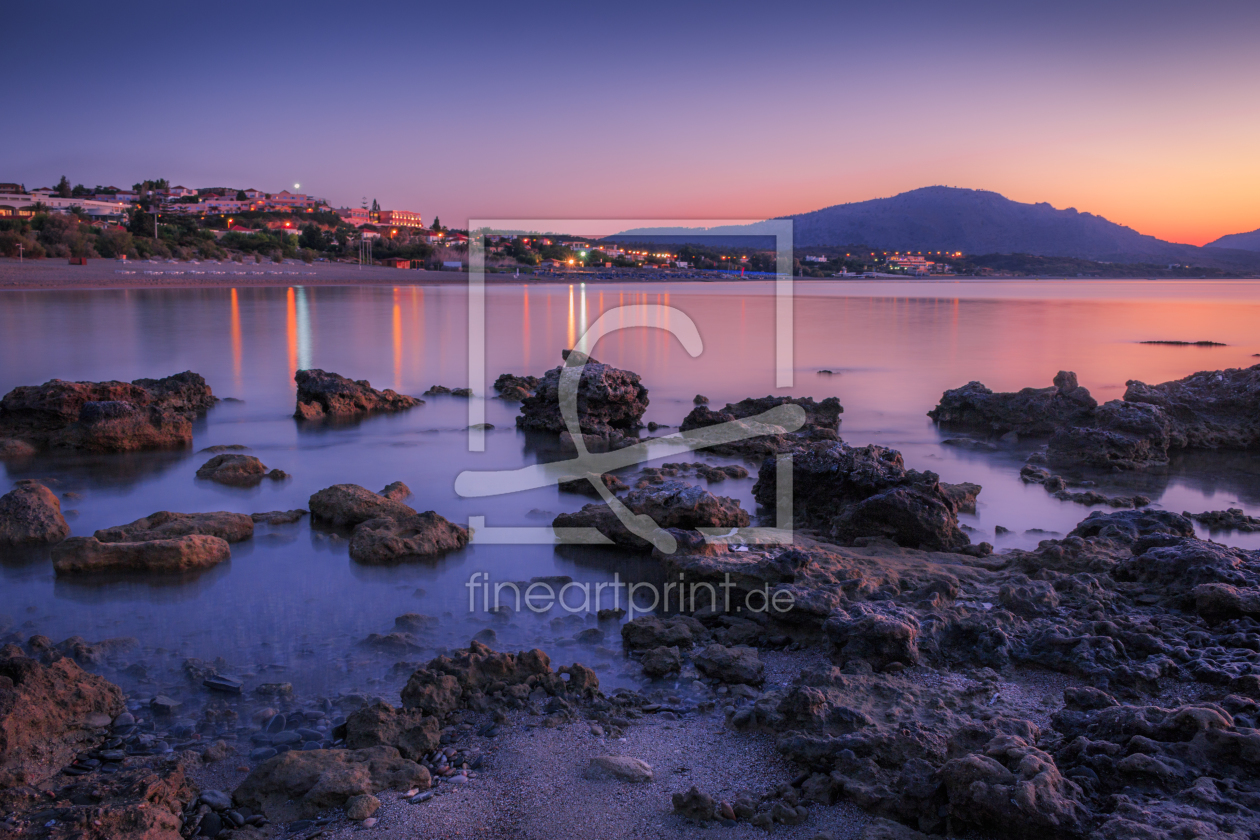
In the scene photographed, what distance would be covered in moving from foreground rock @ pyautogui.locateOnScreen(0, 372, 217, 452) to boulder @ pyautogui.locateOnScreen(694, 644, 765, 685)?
8.02 metres

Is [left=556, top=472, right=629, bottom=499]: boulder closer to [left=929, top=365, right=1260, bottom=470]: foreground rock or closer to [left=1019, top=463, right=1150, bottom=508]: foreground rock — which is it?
[left=1019, top=463, right=1150, bottom=508]: foreground rock

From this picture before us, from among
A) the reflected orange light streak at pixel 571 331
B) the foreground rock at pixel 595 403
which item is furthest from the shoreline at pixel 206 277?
the foreground rock at pixel 595 403

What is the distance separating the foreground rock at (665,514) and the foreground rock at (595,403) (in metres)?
4.00

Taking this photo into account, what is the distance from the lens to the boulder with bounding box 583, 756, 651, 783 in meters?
3.45

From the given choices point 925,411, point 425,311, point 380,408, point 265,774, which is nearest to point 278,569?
point 265,774

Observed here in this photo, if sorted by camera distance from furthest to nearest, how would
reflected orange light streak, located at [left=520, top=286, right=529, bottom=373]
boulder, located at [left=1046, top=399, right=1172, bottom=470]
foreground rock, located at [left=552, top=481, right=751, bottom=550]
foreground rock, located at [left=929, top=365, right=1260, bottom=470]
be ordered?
reflected orange light streak, located at [left=520, top=286, right=529, bottom=373] → foreground rock, located at [left=929, top=365, right=1260, bottom=470] → boulder, located at [left=1046, top=399, right=1172, bottom=470] → foreground rock, located at [left=552, top=481, right=751, bottom=550]

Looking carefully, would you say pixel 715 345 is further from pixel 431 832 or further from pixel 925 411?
pixel 431 832

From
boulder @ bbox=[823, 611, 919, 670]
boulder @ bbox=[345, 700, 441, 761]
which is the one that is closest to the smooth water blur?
boulder @ bbox=[345, 700, 441, 761]

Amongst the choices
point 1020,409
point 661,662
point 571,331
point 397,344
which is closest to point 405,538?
point 661,662

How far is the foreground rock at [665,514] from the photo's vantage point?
658 cm

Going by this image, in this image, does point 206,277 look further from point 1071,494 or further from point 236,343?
point 1071,494

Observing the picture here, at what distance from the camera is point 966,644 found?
4.46 meters

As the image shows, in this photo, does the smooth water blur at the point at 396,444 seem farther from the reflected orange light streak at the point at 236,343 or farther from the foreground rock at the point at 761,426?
the foreground rock at the point at 761,426

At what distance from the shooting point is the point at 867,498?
6816 mm
